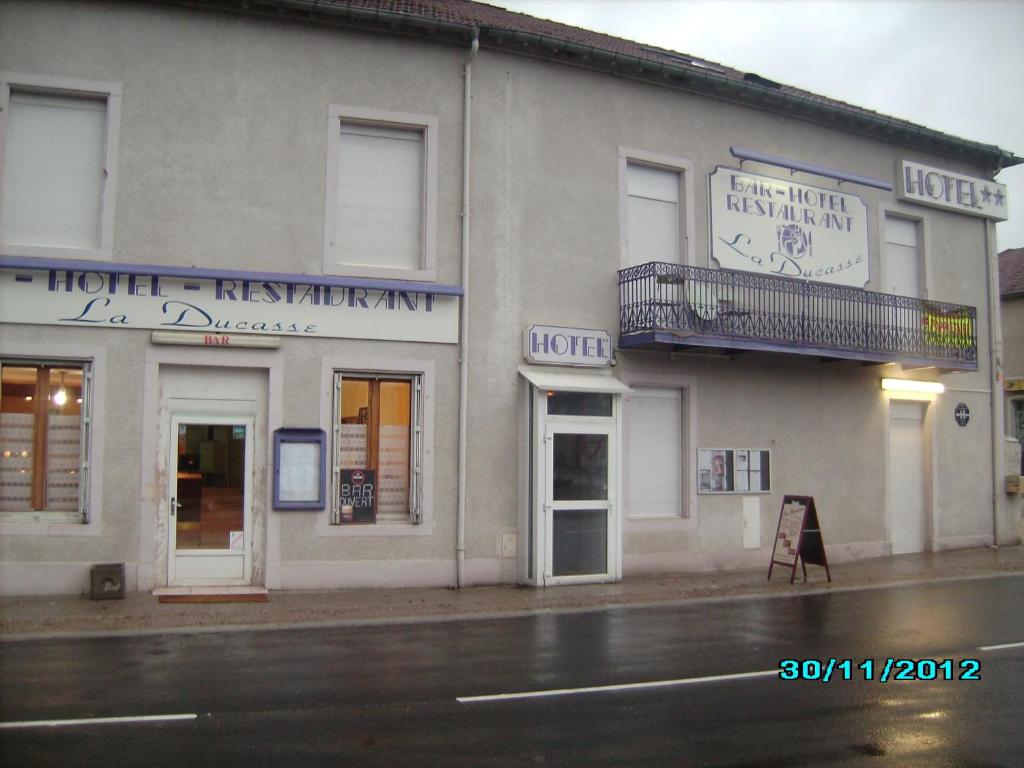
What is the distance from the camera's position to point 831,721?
21.1 ft

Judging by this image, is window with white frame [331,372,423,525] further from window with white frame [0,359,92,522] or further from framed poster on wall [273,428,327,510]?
window with white frame [0,359,92,522]

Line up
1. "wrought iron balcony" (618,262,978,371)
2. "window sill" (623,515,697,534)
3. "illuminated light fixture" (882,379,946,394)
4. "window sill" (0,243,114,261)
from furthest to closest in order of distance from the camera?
1. "illuminated light fixture" (882,379,946,394)
2. "window sill" (623,515,697,534)
3. "wrought iron balcony" (618,262,978,371)
4. "window sill" (0,243,114,261)

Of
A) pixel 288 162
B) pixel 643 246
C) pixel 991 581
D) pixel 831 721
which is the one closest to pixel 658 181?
pixel 643 246

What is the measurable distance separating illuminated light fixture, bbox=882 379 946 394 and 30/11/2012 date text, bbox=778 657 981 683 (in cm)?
915

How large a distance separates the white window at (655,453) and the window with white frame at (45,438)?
24.7 ft

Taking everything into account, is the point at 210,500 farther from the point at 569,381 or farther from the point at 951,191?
the point at 951,191

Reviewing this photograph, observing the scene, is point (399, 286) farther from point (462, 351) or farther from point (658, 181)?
point (658, 181)

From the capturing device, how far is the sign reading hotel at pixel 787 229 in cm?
1520

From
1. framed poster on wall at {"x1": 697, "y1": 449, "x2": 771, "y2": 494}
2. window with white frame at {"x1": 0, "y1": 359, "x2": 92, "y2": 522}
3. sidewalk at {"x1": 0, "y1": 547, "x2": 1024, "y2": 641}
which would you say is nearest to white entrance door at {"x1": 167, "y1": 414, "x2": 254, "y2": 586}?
sidewalk at {"x1": 0, "y1": 547, "x2": 1024, "y2": 641}

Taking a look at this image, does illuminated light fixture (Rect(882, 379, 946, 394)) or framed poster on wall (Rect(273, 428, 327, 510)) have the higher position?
illuminated light fixture (Rect(882, 379, 946, 394))

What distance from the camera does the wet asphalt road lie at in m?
5.67

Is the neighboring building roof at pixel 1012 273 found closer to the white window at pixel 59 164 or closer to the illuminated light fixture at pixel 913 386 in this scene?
the illuminated light fixture at pixel 913 386

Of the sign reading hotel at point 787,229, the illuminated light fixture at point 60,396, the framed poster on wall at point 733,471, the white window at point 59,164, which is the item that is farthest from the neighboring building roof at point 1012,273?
the illuminated light fixture at point 60,396

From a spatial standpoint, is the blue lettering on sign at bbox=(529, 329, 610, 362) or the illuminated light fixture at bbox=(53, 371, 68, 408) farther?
the blue lettering on sign at bbox=(529, 329, 610, 362)
